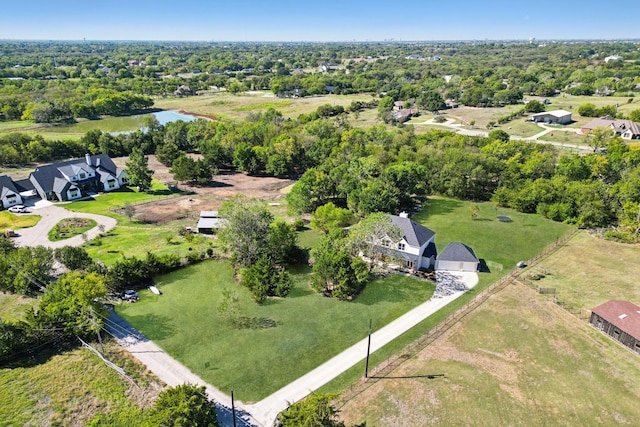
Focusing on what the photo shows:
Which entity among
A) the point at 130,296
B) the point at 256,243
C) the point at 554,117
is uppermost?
the point at 554,117

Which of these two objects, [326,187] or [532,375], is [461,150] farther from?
[532,375]

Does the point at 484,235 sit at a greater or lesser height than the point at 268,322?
lesser

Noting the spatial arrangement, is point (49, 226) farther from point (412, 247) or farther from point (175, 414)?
point (412, 247)

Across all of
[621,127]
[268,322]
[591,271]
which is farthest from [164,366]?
[621,127]

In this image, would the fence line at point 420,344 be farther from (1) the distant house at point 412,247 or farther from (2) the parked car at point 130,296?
(2) the parked car at point 130,296

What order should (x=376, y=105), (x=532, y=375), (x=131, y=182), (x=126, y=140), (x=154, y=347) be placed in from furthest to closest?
1. (x=376, y=105)
2. (x=126, y=140)
3. (x=131, y=182)
4. (x=154, y=347)
5. (x=532, y=375)

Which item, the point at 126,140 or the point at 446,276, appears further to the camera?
the point at 126,140

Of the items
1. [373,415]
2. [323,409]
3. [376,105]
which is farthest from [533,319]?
[376,105]
